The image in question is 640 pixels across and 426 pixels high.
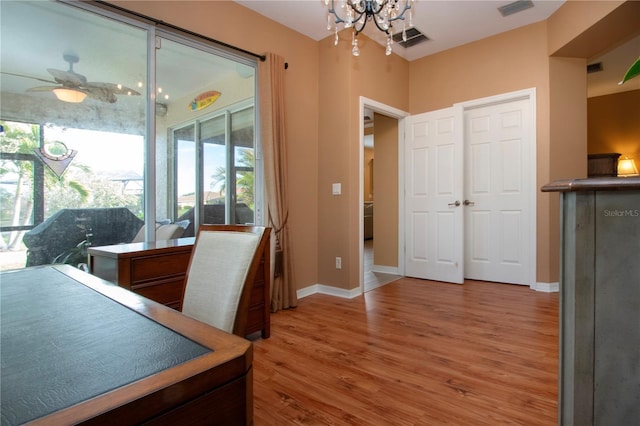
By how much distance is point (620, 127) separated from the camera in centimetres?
569

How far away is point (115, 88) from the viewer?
248 cm

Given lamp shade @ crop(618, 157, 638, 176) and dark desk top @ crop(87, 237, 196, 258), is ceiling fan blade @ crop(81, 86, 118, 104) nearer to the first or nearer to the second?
dark desk top @ crop(87, 237, 196, 258)

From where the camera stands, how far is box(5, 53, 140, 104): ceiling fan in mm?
2225

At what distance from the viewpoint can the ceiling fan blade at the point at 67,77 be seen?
7.32 feet

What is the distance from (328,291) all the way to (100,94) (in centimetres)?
282

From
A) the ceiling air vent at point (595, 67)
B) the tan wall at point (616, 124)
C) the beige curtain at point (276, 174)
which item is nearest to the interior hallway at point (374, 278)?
the beige curtain at point (276, 174)

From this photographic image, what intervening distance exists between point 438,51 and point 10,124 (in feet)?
14.8

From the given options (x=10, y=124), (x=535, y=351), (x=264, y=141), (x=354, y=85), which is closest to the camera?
(x=10, y=124)

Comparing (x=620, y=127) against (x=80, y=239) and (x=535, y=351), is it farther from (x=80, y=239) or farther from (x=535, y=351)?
(x=80, y=239)

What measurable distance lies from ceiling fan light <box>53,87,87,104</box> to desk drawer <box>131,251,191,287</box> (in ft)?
4.12

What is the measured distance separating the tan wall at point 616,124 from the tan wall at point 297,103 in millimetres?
5346

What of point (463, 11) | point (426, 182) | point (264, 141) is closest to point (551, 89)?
point (463, 11)

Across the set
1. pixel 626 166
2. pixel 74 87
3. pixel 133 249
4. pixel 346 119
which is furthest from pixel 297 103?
pixel 626 166

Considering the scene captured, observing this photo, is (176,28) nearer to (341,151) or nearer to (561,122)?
(341,151)
